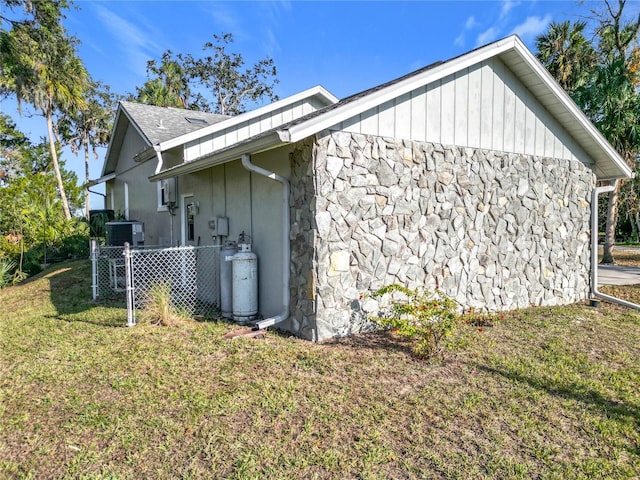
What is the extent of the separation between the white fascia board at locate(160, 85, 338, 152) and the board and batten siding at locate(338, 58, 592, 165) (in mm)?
5083

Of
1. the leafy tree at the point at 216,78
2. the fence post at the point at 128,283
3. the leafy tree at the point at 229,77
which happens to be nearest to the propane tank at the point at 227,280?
the fence post at the point at 128,283

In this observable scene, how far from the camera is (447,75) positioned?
6383mm

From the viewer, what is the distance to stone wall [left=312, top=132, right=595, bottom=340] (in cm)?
559

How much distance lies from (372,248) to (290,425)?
304 cm

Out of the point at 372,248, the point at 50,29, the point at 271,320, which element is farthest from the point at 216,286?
the point at 50,29

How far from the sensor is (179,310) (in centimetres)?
723

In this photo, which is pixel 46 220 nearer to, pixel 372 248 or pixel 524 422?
pixel 372 248

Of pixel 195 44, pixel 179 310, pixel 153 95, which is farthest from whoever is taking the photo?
pixel 195 44

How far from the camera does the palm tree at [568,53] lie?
1719cm

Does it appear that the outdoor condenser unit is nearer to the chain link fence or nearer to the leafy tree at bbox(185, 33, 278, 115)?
the chain link fence

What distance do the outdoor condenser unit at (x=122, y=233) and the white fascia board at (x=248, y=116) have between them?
2.93 meters

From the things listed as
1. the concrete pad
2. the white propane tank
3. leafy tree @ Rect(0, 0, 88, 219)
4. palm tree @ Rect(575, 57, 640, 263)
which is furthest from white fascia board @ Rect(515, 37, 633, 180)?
leafy tree @ Rect(0, 0, 88, 219)

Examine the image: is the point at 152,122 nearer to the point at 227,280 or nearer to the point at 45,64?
the point at 227,280

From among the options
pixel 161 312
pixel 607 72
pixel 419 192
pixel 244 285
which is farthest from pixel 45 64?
pixel 607 72
